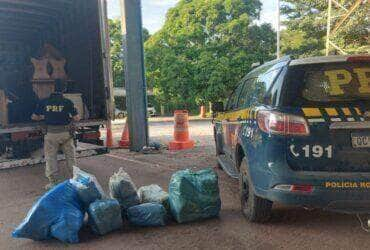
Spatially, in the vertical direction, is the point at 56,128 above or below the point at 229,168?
above

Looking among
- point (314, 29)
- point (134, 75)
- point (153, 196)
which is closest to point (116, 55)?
point (314, 29)

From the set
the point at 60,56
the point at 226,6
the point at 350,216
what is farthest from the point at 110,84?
the point at 226,6

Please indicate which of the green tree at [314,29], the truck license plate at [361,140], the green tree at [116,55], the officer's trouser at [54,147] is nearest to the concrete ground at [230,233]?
the officer's trouser at [54,147]

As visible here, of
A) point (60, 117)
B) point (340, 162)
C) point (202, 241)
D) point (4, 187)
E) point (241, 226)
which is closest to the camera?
point (340, 162)

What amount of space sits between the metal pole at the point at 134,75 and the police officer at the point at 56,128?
4.37 metres

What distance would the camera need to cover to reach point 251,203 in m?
4.84

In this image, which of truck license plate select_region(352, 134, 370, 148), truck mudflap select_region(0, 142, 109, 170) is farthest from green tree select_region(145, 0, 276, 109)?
truck license plate select_region(352, 134, 370, 148)

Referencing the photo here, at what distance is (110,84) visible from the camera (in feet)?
29.6

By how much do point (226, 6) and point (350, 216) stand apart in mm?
26837

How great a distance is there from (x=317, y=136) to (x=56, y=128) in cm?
436

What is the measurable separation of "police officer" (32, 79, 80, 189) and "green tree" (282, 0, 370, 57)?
13885 millimetres

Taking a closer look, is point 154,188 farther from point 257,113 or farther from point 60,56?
point 60,56

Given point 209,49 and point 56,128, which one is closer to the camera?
point 56,128

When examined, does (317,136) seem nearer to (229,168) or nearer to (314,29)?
(229,168)
